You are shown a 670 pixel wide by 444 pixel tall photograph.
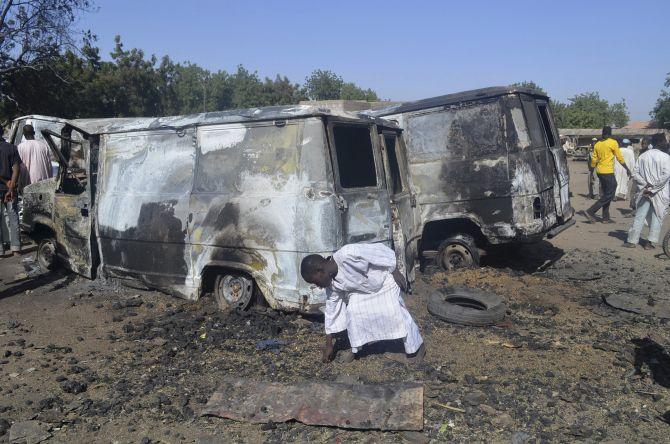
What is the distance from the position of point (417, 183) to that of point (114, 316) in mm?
4077

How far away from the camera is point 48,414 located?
3613 millimetres

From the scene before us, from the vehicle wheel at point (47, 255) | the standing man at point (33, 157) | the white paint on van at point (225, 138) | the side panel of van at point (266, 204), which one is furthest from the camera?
the standing man at point (33, 157)

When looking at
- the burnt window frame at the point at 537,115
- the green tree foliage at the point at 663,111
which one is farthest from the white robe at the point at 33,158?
the green tree foliage at the point at 663,111

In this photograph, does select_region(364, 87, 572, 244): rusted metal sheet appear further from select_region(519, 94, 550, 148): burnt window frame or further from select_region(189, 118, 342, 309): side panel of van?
select_region(189, 118, 342, 309): side panel of van

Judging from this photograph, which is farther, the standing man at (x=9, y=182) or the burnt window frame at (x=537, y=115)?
the burnt window frame at (x=537, y=115)

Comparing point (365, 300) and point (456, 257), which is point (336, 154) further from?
point (456, 257)

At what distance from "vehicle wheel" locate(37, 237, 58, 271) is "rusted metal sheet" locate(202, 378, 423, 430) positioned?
170 inches

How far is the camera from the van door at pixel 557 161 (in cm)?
716

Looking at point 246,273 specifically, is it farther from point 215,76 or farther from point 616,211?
point 215,76

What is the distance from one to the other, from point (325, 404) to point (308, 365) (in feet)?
2.53

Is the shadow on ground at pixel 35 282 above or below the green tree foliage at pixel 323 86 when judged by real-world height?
below

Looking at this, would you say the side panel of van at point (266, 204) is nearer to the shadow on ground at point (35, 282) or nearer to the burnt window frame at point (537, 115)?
the shadow on ground at point (35, 282)

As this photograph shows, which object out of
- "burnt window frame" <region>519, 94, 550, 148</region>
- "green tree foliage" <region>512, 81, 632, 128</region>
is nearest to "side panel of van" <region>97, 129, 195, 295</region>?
"burnt window frame" <region>519, 94, 550, 148</region>

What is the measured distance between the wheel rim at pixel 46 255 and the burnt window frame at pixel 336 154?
4.39 meters
